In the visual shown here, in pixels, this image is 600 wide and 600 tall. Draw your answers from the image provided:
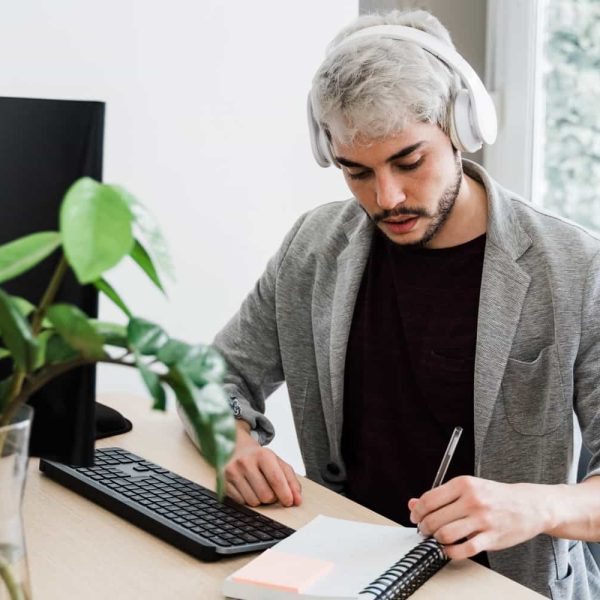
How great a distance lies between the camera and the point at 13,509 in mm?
684

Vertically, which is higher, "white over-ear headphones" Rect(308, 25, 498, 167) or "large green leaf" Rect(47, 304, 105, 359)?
"white over-ear headphones" Rect(308, 25, 498, 167)

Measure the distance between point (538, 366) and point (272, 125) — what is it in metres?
0.92

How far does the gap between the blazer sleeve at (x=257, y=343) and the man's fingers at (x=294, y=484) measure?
0.34 m

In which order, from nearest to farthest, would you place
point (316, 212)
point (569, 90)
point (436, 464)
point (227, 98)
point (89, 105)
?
point (89, 105) < point (436, 464) < point (316, 212) < point (227, 98) < point (569, 90)

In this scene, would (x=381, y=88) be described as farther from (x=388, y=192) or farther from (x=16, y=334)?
(x=16, y=334)

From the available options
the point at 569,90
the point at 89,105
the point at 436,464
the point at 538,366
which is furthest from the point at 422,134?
the point at 569,90

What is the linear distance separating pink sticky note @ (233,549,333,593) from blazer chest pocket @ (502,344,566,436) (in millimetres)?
520

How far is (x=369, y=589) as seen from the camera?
0.91 m

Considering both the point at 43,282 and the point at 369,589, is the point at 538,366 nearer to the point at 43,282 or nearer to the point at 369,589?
the point at 369,589

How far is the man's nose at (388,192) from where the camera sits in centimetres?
138

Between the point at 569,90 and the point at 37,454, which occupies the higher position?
the point at 569,90

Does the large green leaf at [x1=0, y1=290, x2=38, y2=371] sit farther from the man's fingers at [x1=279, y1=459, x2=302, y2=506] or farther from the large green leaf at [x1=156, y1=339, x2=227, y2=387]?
the man's fingers at [x1=279, y1=459, x2=302, y2=506]

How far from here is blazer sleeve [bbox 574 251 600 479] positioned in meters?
1.35

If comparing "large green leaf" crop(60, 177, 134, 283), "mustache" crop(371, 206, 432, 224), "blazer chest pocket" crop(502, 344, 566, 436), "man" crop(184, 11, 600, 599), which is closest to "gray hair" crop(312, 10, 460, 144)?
"man" crop(184, 11, 600, 599)
